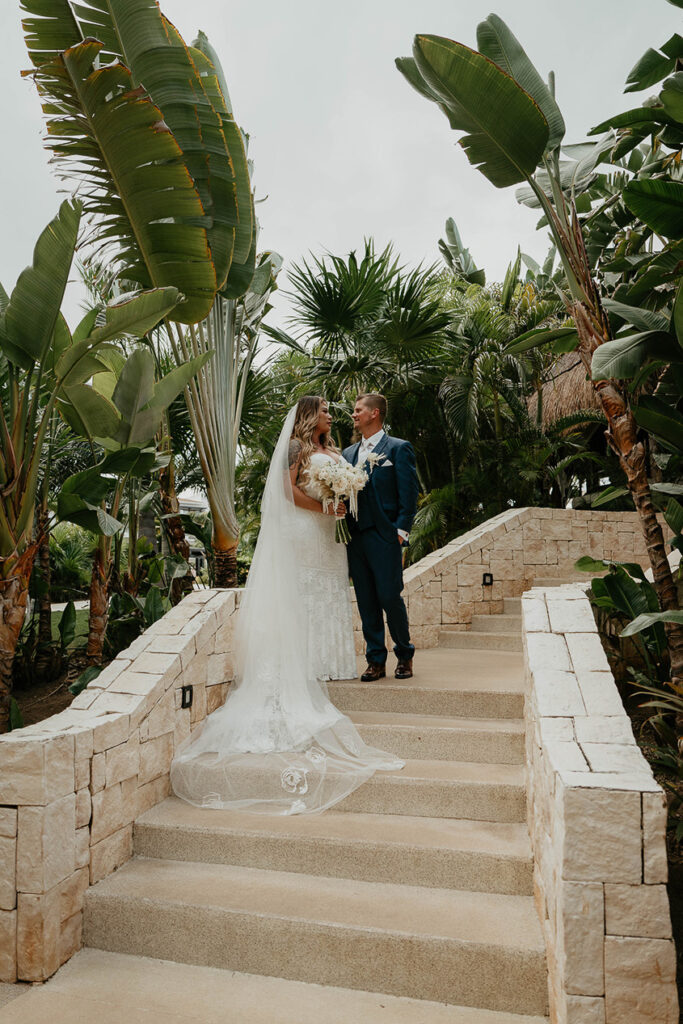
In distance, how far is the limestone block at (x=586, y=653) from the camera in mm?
3211

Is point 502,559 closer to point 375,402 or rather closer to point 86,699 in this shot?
point 375,402

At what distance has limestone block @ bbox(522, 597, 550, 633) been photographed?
3.70 metres

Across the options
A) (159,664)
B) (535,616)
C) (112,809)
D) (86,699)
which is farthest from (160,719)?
(535,616)

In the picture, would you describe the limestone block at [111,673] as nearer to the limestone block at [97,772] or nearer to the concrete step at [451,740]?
the limestone block at [97,772]

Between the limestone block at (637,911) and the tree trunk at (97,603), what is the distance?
447 cm

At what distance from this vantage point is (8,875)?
290 cm

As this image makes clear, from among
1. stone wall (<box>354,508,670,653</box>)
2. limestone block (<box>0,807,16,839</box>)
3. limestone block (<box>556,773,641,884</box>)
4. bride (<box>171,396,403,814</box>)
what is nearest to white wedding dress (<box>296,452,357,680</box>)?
bride (<box>171,396,403,814</box>)

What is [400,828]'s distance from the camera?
134 inches

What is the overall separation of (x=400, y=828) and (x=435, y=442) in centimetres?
820

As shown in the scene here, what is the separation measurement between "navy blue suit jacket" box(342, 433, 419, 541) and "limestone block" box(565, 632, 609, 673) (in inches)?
67.2

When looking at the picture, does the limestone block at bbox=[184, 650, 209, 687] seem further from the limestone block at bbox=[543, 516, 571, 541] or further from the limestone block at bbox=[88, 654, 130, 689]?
the limestone block at bbox=[543, 516, 571, 541]

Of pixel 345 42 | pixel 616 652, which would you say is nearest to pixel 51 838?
pixel 616 652

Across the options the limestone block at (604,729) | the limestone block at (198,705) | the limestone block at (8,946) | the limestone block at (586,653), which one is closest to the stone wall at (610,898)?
the limestone block at (604,729)

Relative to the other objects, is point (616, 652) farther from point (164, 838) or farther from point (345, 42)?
point (345, 42)
